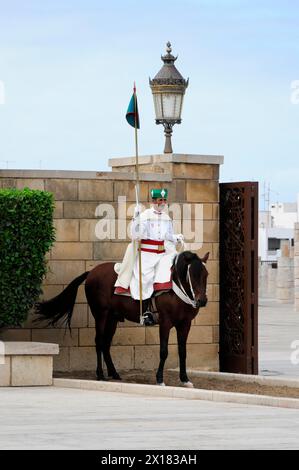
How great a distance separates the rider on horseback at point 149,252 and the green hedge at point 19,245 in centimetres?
110

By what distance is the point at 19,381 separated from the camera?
57.1ft

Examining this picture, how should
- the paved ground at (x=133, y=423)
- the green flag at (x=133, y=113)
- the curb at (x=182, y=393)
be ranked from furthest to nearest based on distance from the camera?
1. the green flag at (x=133, y=113)
2. the curb at (x=182, y=393)
3. the paved ground at (x=133, y=423)

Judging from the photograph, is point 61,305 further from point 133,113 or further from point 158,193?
point 133,113

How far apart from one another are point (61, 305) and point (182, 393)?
3140mm

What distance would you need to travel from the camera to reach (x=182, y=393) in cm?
1627

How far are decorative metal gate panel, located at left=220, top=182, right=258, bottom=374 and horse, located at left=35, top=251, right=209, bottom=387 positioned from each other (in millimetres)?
1722

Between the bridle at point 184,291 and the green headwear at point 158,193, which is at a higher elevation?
the green headwear at point 158,193

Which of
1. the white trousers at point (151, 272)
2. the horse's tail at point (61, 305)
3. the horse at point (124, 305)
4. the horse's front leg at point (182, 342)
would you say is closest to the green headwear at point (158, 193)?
the white trousers at point (151, 272)

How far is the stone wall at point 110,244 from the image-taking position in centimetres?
1942

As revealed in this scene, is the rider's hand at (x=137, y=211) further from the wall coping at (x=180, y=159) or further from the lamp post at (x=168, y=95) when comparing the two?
the lamp post at (x=168, y=95)
